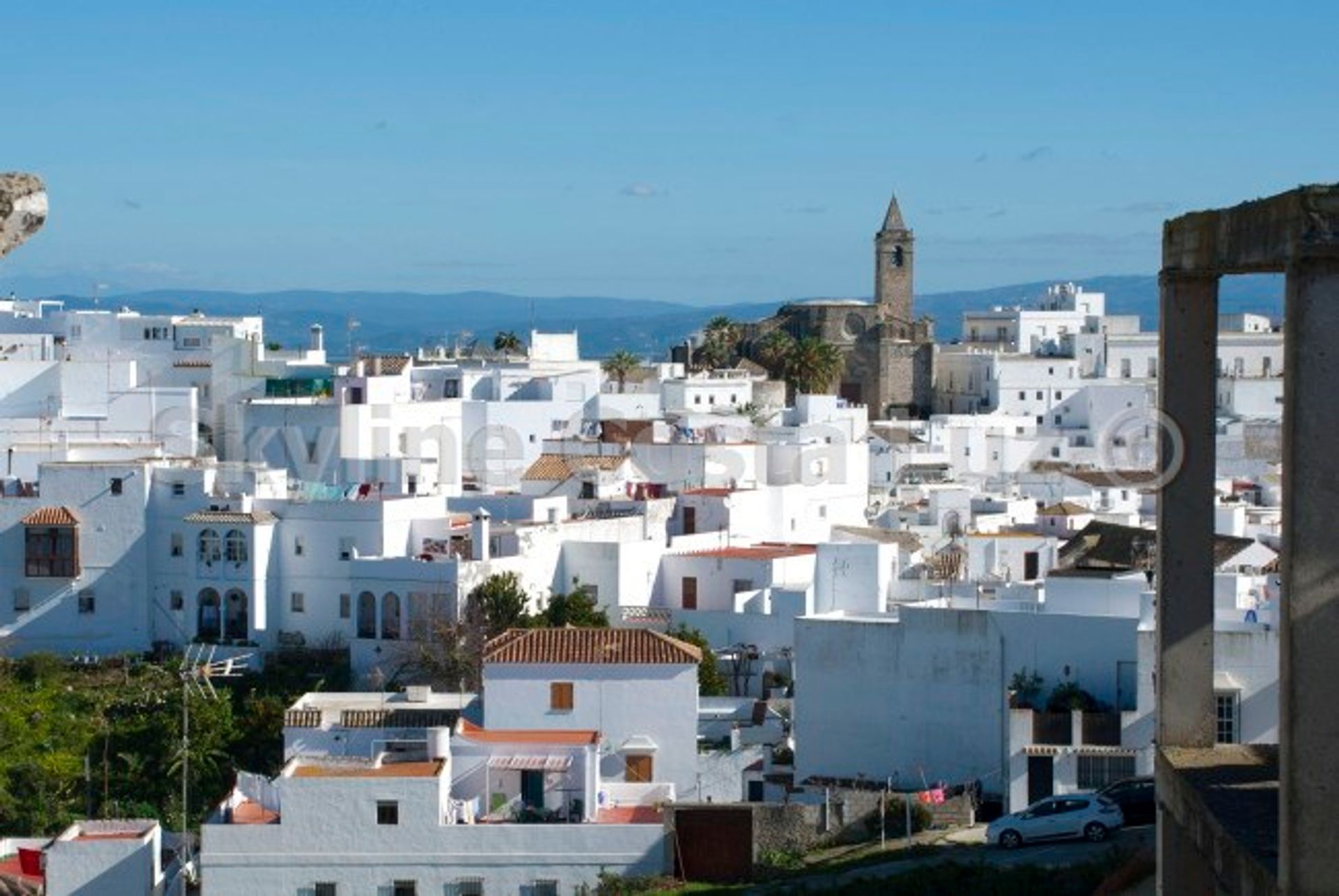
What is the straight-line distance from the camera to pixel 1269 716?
1908 cm

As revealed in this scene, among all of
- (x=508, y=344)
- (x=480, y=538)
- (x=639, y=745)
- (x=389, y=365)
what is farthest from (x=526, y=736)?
(x=508, y=344)

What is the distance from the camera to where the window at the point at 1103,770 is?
75.9ft

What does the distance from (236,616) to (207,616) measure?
49 centimetres

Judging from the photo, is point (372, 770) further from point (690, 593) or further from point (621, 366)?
point (621, 366)

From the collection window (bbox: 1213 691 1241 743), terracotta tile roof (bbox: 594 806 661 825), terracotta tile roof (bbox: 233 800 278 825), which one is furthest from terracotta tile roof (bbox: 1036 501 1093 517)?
window (bbox: 1213 691 1241 743)

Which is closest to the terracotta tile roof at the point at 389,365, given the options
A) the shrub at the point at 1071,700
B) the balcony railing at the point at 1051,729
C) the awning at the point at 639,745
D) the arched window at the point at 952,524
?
the arched window at the point at 952,524

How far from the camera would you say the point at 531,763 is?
23.8m

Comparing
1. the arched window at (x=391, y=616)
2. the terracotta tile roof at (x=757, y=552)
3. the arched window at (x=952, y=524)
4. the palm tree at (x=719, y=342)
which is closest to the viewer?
the arched window at (x=391, y=616)

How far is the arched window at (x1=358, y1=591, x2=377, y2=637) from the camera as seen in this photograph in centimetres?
3497

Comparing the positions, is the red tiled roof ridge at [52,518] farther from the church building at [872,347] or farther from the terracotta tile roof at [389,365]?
the church building at [872,347]

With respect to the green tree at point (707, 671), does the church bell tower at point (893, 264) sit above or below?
above

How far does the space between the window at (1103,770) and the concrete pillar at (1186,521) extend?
1443cm

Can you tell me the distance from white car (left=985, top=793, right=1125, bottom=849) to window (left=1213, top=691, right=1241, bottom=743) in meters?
1.45

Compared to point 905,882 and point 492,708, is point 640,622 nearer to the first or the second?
point 492,708
